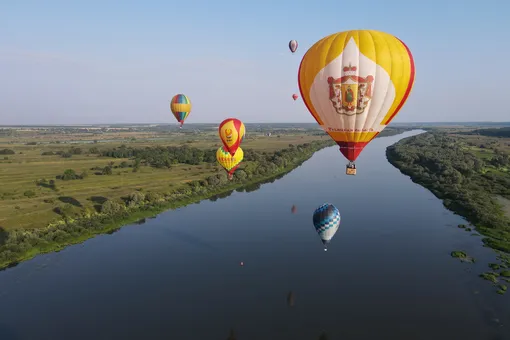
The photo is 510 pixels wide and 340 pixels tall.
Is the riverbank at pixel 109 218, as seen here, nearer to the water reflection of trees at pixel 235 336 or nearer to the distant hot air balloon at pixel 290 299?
the water reflection of trees at pixel 235 336

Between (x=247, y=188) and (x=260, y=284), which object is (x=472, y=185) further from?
(x=260, y=284)

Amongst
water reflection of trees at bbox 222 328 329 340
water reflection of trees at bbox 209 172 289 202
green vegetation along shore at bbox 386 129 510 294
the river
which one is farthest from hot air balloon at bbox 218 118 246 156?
green vegetation along shore at bbox 386 129 510 294

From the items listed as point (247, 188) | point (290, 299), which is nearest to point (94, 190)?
point (247, 188)

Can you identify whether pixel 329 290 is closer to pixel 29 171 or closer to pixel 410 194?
pixel 410 194

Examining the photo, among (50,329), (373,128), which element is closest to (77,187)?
(50,329)

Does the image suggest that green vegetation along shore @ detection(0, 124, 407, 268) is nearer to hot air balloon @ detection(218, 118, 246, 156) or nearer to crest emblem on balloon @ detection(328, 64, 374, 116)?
hot air balloon @ detection(218, 118, 246, 156)
